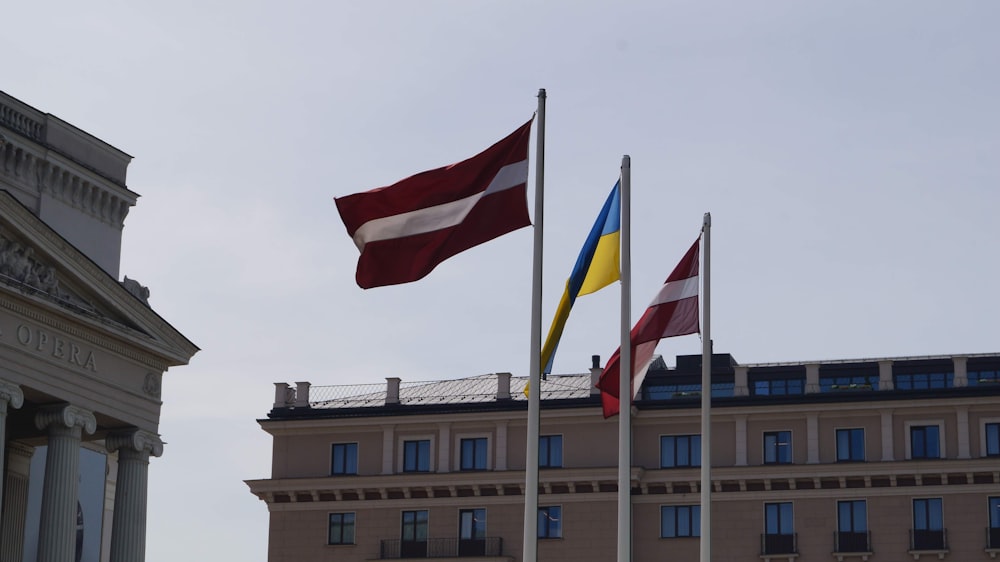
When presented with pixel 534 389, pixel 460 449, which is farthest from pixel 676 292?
pixel 460 449

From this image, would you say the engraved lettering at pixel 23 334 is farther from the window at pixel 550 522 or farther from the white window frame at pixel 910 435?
the white window frame at pixel 910 435

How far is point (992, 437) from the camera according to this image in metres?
88.4

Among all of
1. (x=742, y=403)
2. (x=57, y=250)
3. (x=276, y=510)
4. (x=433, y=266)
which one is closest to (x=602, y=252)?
(x=433, y=266)

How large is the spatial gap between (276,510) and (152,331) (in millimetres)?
47934

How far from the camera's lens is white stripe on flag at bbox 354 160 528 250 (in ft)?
111

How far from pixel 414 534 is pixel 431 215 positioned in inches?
2482

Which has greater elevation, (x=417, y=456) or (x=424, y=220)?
(x=417, y=456)

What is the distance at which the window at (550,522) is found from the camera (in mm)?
93188

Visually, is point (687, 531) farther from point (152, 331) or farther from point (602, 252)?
point (602, 252)

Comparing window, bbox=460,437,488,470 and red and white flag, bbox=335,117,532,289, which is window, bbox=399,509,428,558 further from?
red and white flag, bbox=335,117,532,289

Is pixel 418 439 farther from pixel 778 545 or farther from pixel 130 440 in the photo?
pixel 130 440

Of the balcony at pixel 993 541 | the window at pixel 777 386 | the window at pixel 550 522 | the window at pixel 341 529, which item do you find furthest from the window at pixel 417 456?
the balcony at pixel 993 541

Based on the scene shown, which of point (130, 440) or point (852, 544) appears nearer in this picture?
point (130, 440)

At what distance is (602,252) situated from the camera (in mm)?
38375
